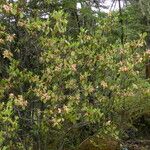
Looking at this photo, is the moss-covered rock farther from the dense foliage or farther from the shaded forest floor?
the dense foliage

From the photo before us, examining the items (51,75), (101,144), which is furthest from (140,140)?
(51,75)

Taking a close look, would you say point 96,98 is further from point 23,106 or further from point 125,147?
point 125,147

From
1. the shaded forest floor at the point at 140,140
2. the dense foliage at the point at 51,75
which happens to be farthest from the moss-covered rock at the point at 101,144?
the dense foliage at the point at 51,75

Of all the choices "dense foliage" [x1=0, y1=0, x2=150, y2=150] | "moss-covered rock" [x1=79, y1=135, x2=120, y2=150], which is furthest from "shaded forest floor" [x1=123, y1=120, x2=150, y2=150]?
"dense foliage" [x1=0, y1=0, x2=150, y2=150]

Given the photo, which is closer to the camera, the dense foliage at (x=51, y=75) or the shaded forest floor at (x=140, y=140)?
the dense foliage at (x=51, y=75)

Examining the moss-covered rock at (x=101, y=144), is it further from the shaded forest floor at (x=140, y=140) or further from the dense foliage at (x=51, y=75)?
the dense foliage at (x=51, y=75)

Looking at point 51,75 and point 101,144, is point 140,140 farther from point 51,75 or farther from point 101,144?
point 51,75

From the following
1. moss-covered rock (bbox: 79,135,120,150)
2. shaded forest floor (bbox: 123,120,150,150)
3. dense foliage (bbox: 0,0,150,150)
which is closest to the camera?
dense foliage (bbox: 0,0,150,150)

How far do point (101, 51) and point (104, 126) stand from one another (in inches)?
54.3

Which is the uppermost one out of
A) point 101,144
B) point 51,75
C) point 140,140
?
point 51,75

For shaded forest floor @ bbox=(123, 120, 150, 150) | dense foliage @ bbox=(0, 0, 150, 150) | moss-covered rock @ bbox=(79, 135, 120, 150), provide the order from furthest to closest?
shaded forest floor @ bbox=(123, 120, 150, 150) < moss-covered rock @ bbox=(79, 135, 120, 150) < dense foliage @ bbox=(0, 0, 150, 150)

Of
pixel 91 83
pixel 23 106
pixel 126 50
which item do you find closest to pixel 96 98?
pixel 91 83

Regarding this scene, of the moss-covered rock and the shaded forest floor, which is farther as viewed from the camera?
the shaded forest floor

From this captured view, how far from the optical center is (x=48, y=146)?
7672mm
